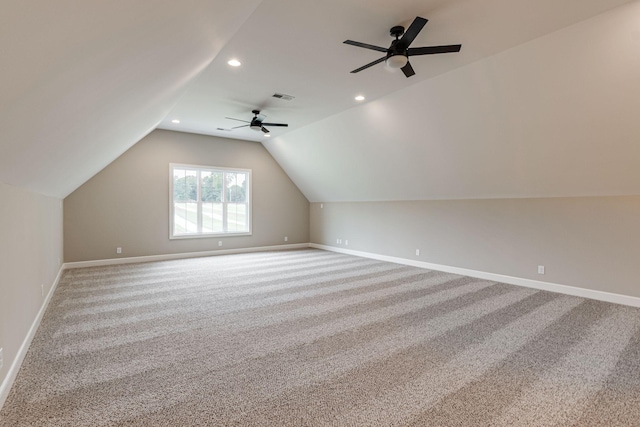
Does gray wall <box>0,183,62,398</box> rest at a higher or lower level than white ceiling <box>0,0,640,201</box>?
lower

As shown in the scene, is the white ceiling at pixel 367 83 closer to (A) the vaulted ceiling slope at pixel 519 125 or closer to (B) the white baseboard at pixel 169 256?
(A) the vaulted ceiling slope at pixel 519 125

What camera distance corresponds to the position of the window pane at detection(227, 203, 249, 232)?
8266 millimetres

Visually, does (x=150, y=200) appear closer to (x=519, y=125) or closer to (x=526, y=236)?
(x=519, y=125)

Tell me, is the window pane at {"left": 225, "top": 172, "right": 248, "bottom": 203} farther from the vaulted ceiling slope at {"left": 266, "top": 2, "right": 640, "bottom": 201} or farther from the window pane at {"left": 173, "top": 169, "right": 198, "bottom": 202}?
the vaulted ceiling slope at {"left": 266, "top": 2, "right": 640, "bottom": 201}

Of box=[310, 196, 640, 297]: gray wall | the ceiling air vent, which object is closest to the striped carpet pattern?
box=[310, 196, 640, 297]: gray wall

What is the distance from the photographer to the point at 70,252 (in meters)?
6.24

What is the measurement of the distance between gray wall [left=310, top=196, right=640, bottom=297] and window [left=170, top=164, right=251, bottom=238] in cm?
342

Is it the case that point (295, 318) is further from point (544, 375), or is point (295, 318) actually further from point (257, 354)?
point (544, 375)

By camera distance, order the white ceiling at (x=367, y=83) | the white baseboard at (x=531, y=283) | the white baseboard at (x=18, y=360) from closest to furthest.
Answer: the white ceiling at (x=367, y=83), the white baseboard at (x=18, y=360), the white baseboard at (x=531, y=283)

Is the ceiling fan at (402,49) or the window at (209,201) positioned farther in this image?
the window at (209,201)

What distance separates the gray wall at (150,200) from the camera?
639 cm

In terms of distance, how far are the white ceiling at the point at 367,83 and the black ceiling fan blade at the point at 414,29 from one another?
215mm

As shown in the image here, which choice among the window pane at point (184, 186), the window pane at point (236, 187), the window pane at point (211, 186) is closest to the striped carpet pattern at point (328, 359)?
A: the window pane at point (184, 186)

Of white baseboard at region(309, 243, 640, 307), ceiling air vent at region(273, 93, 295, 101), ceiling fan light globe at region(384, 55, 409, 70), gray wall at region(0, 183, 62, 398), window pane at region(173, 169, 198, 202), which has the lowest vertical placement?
white baseboard at region(309, 243, 640, 307)
